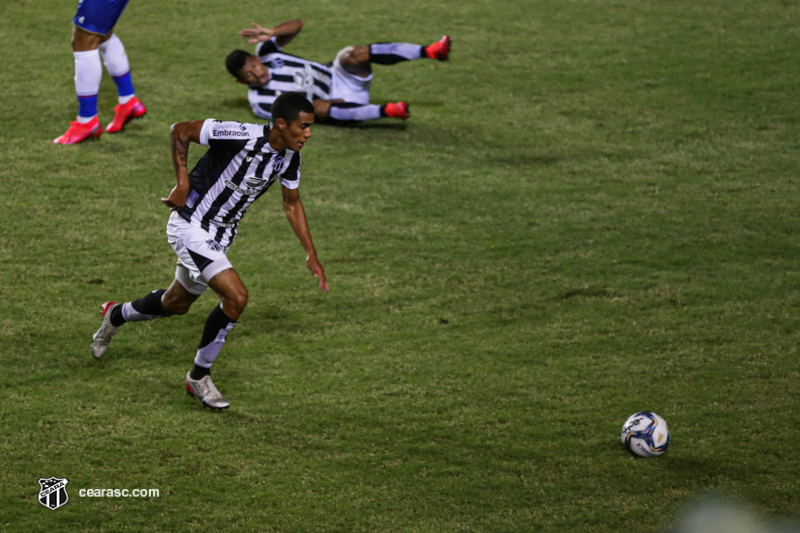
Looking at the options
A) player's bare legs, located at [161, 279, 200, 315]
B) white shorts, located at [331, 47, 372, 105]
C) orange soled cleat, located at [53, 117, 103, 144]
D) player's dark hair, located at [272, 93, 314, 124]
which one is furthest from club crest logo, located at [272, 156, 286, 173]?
white shorts, located at [331, 47, 372, 105]

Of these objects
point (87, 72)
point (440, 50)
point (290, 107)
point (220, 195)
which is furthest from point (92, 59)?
point (290, 107)

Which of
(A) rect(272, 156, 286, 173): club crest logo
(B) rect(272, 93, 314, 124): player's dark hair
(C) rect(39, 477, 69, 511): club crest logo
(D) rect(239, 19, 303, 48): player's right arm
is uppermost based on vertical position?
(B) rect(272, 93, 314, 124): player's dark hair

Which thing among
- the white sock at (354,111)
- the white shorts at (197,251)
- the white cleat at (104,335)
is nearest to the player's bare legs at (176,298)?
the white shorts at (197,251)

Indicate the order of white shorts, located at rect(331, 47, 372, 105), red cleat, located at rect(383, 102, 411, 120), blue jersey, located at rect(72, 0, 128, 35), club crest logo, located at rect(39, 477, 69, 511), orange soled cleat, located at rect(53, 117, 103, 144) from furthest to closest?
white shorts, located at rect(331, 47, 372, 105) < red cleat, located at rect(383, 102, 411, 120) < orange soled cleat, located at rect(53, 117, 103, 144) < blue jersey, located at rect(72, 0, 128, 35) < club crest logo, located at rect(39, 477, 69, 511)

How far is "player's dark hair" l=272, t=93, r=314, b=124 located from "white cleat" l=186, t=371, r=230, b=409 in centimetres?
148

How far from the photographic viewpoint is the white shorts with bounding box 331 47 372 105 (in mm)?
9656

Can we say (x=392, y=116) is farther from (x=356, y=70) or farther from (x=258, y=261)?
(x=258, y=261)

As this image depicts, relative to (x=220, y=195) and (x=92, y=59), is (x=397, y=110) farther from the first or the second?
(x=220, y=195)

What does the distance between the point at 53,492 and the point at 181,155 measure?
186 cm

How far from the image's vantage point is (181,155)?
16.5ft

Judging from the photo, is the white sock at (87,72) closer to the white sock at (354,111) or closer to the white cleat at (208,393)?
the white sock at (354,111)

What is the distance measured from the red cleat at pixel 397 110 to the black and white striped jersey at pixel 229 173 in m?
4.32

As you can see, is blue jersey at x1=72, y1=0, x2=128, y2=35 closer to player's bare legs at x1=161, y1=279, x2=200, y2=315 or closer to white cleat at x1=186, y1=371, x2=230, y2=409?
player's bare legs at x1=161, y1=279, x2=200, y2=315

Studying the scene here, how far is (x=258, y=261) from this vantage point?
6.99 meters
